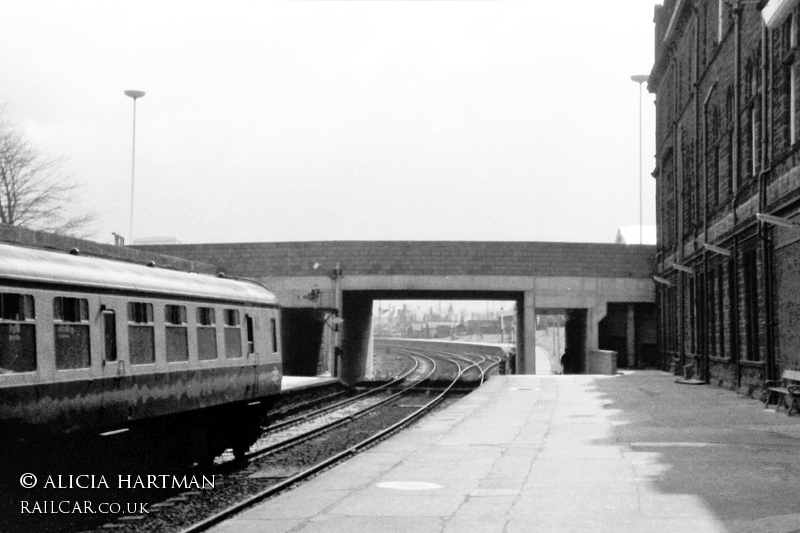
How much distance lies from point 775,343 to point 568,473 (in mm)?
10936

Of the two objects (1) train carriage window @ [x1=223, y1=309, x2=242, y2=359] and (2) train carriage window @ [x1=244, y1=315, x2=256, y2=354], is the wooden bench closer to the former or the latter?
(2) train carriage window @ [x1=244, y1=315, x2=256, y2=354]

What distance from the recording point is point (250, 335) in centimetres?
1529

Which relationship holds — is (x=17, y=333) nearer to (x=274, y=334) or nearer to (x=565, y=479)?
(x=565, y=479)

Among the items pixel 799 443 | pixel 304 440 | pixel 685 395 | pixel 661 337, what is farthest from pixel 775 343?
pixel 661 337

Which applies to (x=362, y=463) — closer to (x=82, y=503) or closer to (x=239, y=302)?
(x=239, y=302)

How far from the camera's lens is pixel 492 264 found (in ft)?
134

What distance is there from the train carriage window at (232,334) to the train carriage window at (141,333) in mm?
2436

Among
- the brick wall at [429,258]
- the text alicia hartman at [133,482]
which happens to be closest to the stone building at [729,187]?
the brick wall at [429,258]

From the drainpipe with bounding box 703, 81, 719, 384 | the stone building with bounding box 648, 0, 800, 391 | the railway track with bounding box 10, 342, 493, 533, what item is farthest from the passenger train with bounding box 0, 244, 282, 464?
the drainpipe with bounding box 703, 81, 719, 384

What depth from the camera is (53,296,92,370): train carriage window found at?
383 inches

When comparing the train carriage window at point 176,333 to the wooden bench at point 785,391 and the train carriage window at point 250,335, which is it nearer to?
the train carriage window at point 250,335

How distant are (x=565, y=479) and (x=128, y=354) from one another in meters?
4.96

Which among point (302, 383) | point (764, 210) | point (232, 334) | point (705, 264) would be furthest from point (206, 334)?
point (302, 383)

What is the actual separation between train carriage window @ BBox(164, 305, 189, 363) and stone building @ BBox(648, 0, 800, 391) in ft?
28.2
